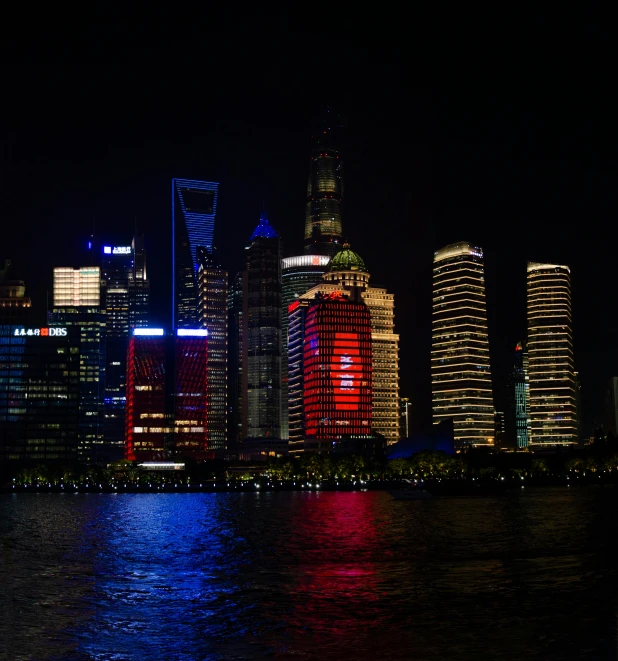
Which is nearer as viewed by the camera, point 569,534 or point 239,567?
point 239,567

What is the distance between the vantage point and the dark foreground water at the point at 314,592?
51.1m

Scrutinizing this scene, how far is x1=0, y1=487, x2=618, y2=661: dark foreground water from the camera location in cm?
5109

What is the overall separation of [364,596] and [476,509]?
10926 centimetres

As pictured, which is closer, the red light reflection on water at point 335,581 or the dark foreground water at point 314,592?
the dark foreground water at point 314,592

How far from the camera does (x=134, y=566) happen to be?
86.4 meters

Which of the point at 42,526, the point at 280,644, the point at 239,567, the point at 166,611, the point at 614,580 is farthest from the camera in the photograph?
the point at 42,526

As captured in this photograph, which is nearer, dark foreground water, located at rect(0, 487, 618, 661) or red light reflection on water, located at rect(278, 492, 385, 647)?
dark foreground water, located at rect(0, 487, 618, 661)

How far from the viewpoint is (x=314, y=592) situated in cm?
6906

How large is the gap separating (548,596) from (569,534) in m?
48.6

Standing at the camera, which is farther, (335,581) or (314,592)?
(335,581)

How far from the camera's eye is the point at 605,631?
52844 mm

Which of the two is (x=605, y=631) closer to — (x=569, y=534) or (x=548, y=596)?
(x=548, y=596)

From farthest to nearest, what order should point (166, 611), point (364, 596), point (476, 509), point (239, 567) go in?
point (476, 509) < point (239, 567) < point (364, 596) < point (166, 611)

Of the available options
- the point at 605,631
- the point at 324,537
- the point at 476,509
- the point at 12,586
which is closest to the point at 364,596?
the point at 605,631
